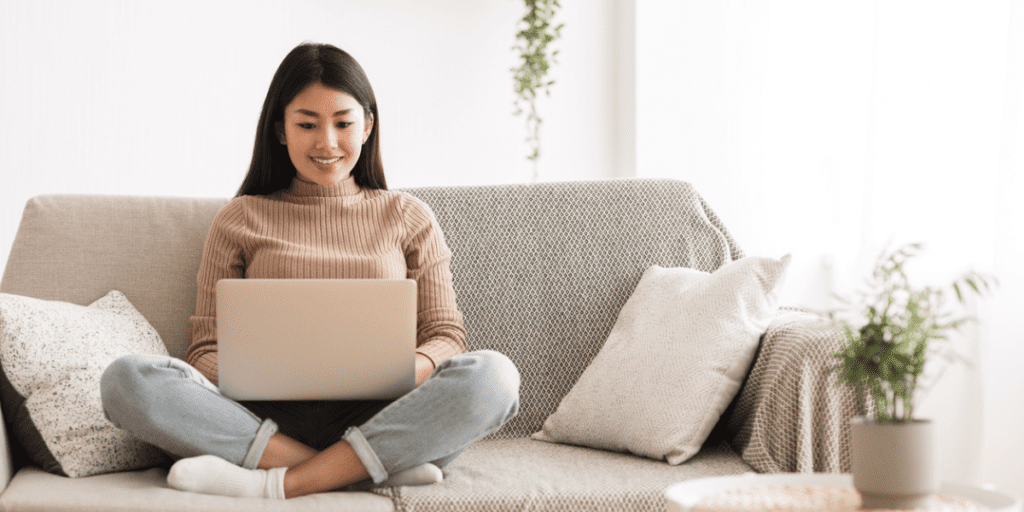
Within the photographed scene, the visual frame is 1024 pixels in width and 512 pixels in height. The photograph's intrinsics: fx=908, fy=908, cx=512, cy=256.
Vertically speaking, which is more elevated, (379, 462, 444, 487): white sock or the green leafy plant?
the green leafy plant

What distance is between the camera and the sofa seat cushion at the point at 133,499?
127 cm

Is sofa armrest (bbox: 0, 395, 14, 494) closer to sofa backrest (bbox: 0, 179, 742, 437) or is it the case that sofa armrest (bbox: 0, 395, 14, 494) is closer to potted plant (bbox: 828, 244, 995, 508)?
sofa backrest (bbox: 0, 179, 742, 437)

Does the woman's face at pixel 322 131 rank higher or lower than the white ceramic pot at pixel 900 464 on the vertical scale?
higher

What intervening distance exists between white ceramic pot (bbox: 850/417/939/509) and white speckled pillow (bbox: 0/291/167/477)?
1.12m

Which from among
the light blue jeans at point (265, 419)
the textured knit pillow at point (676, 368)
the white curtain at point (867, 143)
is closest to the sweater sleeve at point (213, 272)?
the light blue jeans at point (265, 419)

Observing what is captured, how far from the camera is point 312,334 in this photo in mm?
1312

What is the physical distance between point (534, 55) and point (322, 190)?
1.40m

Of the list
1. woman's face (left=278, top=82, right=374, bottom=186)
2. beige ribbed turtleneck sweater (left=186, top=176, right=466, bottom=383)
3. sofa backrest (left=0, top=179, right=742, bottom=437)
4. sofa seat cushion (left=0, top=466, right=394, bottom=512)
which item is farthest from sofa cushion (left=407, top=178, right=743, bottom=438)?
sofa seat cushion (left=0, top=466, right=394, bottom=512)

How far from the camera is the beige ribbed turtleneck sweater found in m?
1.70

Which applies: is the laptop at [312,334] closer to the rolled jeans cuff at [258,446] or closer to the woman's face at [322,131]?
the rolled jeans cuff at [258,446]

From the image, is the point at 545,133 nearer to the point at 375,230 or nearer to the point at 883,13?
the point at 883,13

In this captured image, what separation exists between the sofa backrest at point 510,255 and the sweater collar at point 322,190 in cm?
17

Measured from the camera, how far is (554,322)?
186 centimetres

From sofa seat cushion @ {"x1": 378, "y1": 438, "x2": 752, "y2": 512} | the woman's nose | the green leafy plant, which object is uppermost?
the woman's nose
